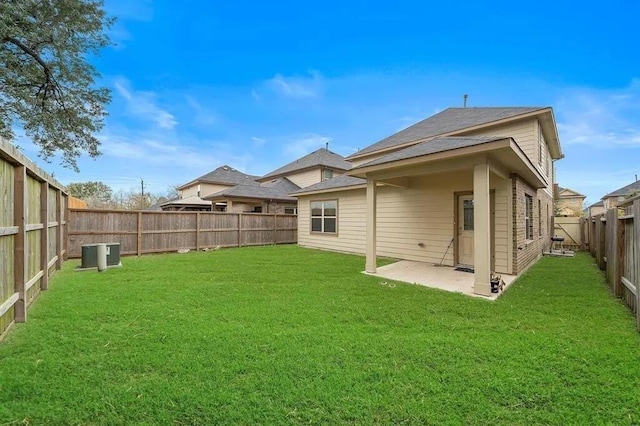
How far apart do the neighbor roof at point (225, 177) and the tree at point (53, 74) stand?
17.0m

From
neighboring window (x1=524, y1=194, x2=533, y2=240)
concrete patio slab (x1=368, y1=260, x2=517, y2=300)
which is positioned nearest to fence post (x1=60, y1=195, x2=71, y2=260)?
concrete patio slab (x1=368, y1=260, x2=517, y2=300)

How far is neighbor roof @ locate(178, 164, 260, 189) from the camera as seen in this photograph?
28719mm

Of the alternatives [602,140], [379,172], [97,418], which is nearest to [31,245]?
[97,418]

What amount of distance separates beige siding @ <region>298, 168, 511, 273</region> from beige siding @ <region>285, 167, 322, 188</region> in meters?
9.24

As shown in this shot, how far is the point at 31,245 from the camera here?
4762mm

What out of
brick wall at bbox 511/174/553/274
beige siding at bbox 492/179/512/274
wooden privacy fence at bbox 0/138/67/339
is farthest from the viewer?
beige siding at bbox 492/179/512/274

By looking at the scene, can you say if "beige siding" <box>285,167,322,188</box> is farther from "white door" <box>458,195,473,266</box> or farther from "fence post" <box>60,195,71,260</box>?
"fence post" <box>60,195,71,260</box>

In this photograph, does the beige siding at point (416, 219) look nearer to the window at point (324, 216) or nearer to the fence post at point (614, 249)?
the window at point (324, 216)

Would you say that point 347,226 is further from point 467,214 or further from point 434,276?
point 434,276

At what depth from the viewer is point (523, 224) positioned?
8.16 meters

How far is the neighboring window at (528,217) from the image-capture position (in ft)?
28.4

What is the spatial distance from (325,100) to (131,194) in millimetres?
31864

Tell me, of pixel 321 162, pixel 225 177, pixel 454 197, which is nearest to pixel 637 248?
pixel 454 197

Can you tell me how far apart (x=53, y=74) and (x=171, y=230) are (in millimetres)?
6293
